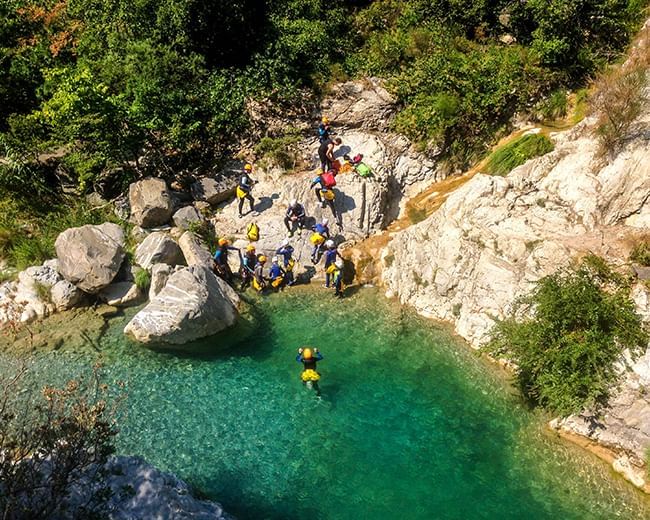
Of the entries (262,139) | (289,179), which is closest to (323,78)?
(262,139)

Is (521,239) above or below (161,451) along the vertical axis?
above

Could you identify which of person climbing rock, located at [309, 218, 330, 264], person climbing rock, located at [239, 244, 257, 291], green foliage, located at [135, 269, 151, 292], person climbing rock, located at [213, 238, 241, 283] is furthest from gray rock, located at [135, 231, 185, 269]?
person climbing rock, located at [309, 218, 330, 264]

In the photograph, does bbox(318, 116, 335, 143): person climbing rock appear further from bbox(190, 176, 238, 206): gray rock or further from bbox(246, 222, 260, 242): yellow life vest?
bbox(246, 222, 260, 242): yellow life vest

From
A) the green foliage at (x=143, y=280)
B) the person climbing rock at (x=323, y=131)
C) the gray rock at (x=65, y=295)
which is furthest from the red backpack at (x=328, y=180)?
the gray rock at (x=65, y=295)

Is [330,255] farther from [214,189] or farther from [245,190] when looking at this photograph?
[214,189]

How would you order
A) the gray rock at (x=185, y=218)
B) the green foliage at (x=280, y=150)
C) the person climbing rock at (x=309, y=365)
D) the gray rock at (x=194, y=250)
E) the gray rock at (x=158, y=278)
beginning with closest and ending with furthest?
the person climbing rock at (x=309, y=365) → the gray rock at (x=158, y=278) → the gray rock at (x=194, y=250) → the gray rock at (x=185, y=218) → the green foliage at (x=280, y=150)

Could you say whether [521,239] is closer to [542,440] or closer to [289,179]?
[542,440]

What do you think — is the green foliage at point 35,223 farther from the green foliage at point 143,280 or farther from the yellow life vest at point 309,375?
the yellow life vest at point 309,375
